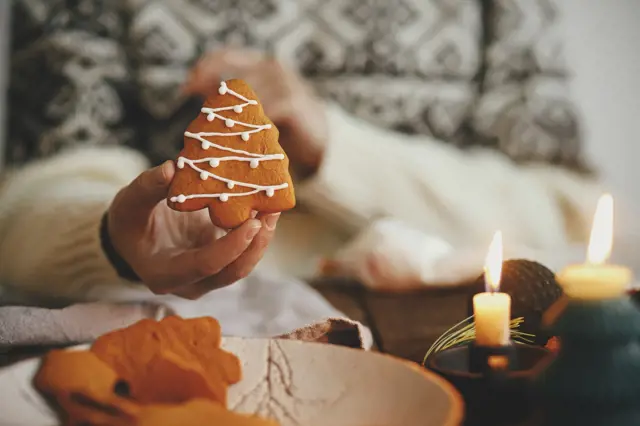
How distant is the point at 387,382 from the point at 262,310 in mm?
291

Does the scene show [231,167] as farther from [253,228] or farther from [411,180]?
[411,180]

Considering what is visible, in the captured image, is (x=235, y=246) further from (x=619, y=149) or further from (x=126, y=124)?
(x=619, y=149)

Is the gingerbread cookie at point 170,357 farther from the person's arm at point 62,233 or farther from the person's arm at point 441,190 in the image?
the person's arm at point 441,190

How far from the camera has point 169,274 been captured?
44cm

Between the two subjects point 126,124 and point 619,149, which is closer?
point 126,124

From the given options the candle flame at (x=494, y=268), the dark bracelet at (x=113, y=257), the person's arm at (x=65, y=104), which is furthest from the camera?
the person's arm at (x=65, y=104)

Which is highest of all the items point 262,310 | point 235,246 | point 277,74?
point 277,74

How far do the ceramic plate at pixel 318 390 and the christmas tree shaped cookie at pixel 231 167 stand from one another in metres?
0.08

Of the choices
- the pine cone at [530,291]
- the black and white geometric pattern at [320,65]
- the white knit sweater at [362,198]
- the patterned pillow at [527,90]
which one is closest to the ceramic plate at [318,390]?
Result: the pine cone at [530,291]

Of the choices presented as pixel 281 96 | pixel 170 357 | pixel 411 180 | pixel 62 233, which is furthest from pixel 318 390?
pixel 411 180

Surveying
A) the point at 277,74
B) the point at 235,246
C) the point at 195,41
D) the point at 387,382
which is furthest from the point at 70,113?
the point at 387,382

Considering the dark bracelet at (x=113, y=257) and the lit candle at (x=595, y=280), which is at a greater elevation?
the lit candle at (x=595, y=280)

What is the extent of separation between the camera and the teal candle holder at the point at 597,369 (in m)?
0.22

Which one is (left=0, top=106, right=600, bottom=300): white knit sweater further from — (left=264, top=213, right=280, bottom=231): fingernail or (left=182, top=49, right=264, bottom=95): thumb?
(left=264, top=213, right=280, bottom=231): fingernail
